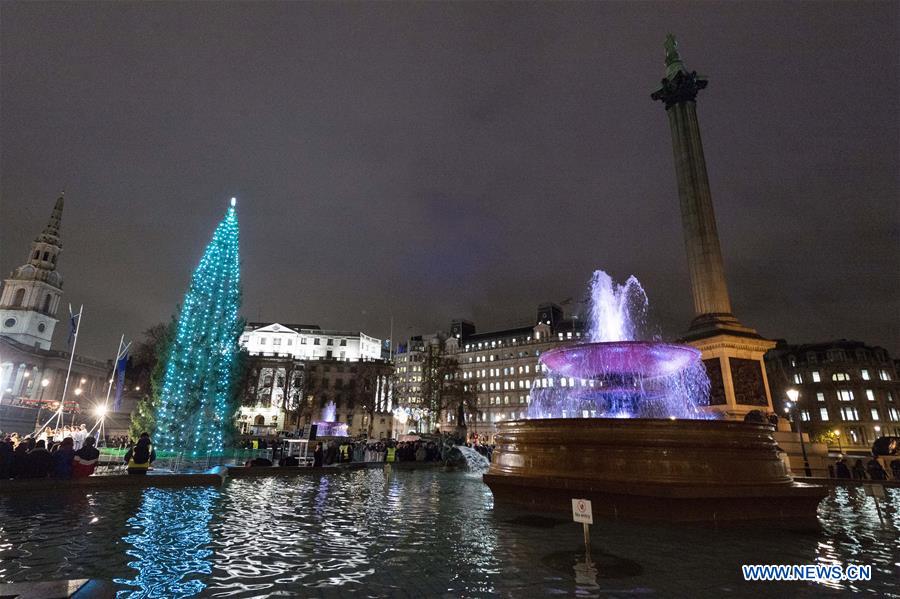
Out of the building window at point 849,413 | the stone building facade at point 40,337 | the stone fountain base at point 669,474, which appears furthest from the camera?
the stone building facade at point 40,337

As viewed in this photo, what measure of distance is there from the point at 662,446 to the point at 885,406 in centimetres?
7804

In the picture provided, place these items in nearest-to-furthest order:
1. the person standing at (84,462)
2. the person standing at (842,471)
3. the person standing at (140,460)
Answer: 1. the person standing at (84,462)
2. the person standing at (140,460)
3. the person standing at (842,471)

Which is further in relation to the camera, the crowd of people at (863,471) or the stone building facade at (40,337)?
the stone building facade at (40,337)

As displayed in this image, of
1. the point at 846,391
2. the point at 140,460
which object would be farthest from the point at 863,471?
the point at 846,391

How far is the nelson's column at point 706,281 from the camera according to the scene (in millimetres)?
20672

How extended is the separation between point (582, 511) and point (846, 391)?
84.7 m

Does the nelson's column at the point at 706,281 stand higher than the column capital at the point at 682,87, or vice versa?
the column capital at the point at 682,87

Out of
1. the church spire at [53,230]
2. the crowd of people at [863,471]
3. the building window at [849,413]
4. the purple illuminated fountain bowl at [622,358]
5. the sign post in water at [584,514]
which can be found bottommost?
the crowd of people at [863,471]

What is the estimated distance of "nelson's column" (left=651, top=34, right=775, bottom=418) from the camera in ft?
67.8

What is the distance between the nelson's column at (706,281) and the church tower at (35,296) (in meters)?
108

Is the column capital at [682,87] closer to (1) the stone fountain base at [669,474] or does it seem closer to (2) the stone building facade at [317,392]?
(1) the stone fountain base at [669,474]

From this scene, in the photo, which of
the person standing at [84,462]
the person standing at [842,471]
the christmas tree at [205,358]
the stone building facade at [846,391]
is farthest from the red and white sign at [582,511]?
the stone building facade at [846,391]

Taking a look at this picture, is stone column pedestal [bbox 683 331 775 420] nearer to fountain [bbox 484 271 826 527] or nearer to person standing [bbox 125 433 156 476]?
fountain [bbox 484 271 826 527]

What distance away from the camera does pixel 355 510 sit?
10648 mm
